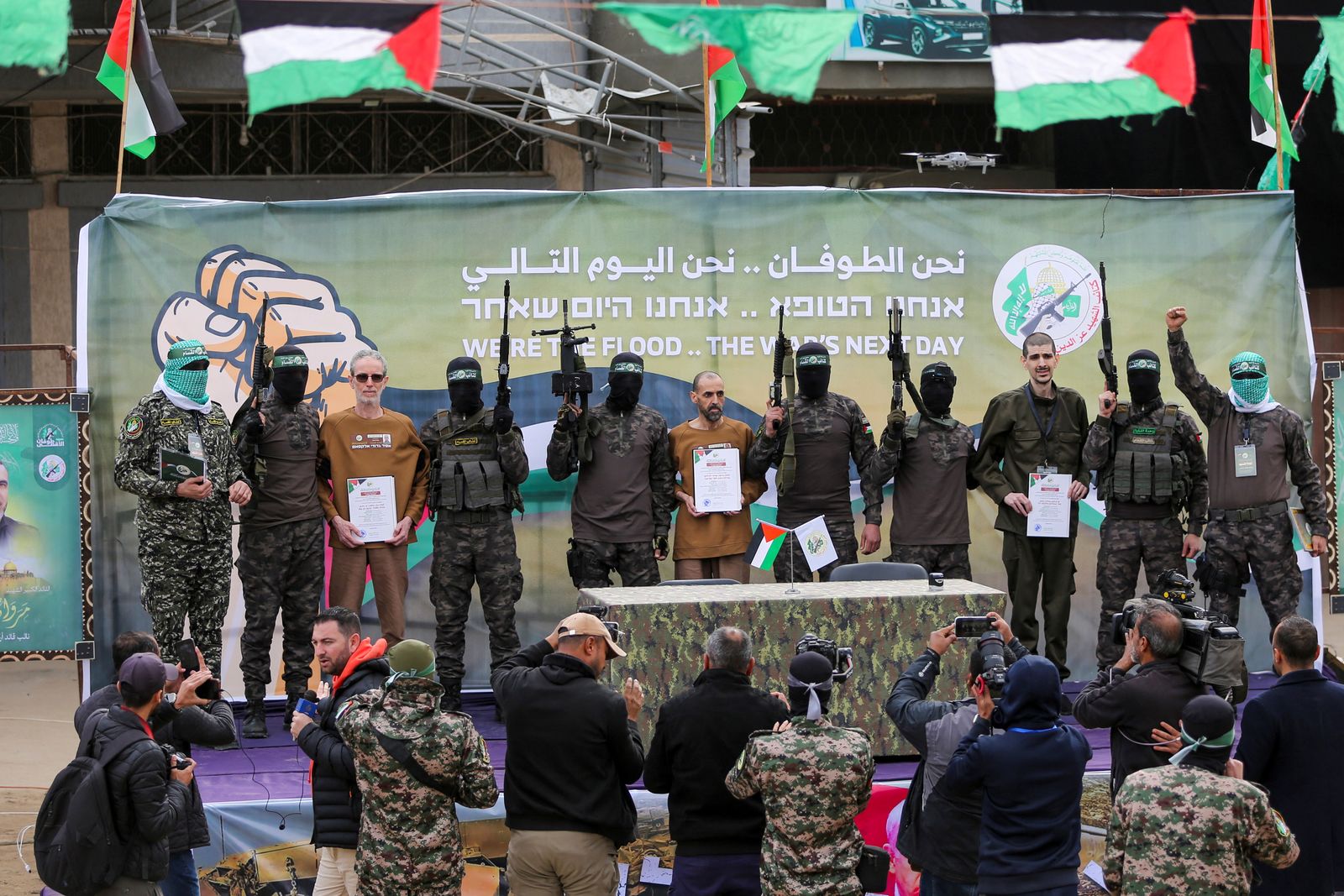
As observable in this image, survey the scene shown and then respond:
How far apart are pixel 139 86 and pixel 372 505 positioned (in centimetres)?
293

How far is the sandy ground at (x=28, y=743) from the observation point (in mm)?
7984

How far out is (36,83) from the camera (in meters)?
14.6

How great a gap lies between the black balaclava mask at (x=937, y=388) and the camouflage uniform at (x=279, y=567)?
11.4 ft

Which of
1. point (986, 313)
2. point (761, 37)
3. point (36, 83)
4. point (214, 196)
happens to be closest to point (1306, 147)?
point (986, 313)

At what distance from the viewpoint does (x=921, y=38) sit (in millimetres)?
14992

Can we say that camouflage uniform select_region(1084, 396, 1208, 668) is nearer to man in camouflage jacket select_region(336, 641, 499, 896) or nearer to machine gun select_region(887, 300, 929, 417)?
machine gun select_region(887, 300, 929, 417)

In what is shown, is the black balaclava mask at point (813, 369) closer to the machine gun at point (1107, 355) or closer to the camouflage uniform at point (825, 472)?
the camouflage uniform at point (825, 472)

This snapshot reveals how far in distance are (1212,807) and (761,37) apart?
14.7ft

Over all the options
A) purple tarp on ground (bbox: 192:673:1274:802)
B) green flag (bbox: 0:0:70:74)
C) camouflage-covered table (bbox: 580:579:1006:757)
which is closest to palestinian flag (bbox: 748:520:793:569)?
camouflage-covered table (bbox: 580:579:1006:757)

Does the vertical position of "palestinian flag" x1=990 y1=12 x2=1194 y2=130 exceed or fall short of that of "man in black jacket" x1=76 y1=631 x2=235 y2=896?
it exceeds it

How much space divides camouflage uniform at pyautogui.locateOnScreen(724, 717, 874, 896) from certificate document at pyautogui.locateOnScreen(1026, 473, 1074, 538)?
374 cm

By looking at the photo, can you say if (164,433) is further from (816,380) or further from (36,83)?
(36,83)

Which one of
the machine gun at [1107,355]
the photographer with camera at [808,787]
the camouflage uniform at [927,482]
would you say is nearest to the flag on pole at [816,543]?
the camouflage uniform at [927,482]

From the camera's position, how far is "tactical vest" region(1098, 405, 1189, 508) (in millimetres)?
8406
